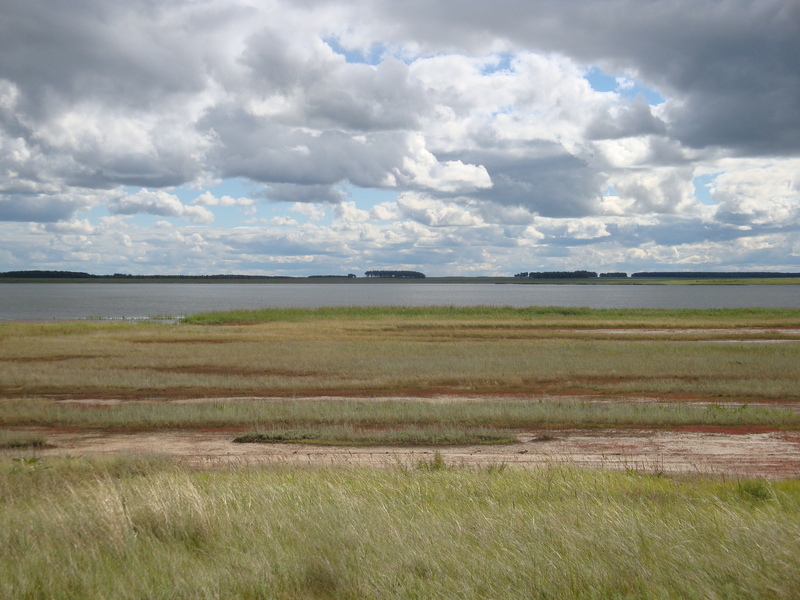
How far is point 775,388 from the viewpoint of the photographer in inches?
893

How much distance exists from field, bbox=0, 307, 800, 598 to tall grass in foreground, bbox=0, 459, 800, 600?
0.03 m

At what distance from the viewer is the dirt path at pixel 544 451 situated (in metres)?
12.3

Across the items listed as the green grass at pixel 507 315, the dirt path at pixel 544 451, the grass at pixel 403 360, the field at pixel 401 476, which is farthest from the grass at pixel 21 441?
the green grass at pixel 507 315

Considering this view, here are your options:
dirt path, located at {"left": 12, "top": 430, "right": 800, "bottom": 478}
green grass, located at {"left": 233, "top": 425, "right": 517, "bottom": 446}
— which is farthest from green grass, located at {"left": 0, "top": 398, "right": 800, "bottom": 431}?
dirt path, located at {"left": 12, "top": 430, "right": 800, "bottom": 478}

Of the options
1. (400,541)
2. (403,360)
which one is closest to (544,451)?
(400,541)

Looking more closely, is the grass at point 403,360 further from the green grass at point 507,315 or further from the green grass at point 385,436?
the green grass at point 385,436

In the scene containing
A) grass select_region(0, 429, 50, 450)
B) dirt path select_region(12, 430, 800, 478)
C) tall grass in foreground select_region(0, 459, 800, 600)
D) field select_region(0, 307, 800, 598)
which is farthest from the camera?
grass select_region(0, 429, 50, 450)

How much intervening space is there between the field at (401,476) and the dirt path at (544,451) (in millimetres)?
103

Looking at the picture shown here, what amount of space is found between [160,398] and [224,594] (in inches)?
735

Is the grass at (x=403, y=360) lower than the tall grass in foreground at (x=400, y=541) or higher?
lower

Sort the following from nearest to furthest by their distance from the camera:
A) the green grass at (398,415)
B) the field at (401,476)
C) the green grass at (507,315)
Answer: the field at (401,476), the green grass at (398,415), the green grass at (507,315)

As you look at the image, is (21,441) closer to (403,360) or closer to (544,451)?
(544,451)

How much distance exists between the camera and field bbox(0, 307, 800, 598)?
18.4ft

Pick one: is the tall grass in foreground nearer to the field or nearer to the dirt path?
the field
